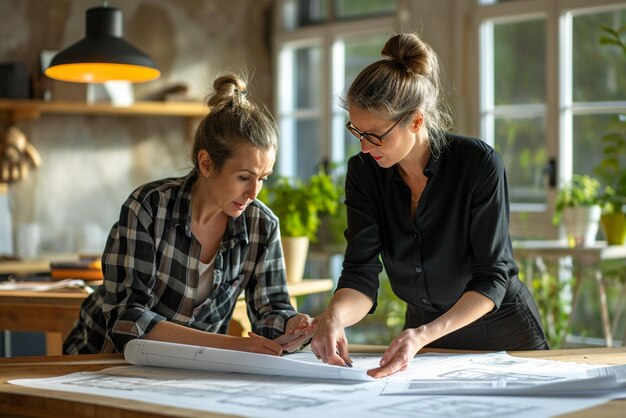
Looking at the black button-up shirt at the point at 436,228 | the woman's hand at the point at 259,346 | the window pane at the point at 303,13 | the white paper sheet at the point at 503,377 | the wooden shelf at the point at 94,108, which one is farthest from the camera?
the window pane at the point at 303,13

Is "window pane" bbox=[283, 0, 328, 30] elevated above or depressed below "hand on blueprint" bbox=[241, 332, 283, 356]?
above

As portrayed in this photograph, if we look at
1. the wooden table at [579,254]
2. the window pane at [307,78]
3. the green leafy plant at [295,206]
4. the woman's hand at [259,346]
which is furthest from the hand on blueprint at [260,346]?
the window pane at [307,78]

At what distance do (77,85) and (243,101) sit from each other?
11.9ft

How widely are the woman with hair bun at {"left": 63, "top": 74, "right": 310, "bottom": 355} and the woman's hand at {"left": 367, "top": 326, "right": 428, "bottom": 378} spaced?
1.07 ft

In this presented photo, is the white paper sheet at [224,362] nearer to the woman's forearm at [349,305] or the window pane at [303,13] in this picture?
the woman's forearm at [349,305]

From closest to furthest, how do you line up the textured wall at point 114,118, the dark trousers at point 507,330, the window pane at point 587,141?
the dark trousers at point 507,330
the window pane at point 587,141
the textured wall at point 114,118

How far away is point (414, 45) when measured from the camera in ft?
7.14

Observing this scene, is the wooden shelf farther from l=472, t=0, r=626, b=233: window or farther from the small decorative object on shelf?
l=472, t=0, r=626, b=233: window

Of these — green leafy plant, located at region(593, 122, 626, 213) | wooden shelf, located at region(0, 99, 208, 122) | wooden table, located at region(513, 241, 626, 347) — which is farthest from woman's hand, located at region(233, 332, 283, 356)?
wooden shelf, located at region(0, 99, 208, 122)

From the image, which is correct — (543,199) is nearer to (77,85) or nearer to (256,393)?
(77,85)

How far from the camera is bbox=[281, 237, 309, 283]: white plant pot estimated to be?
349 centimetres

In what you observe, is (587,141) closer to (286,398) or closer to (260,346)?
(260,346)

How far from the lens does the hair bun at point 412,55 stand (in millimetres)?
2176

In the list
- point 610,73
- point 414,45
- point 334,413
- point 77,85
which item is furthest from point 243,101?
point 77,85
